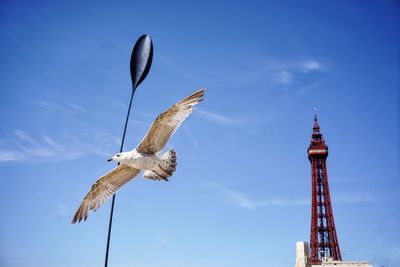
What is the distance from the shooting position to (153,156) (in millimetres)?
7059

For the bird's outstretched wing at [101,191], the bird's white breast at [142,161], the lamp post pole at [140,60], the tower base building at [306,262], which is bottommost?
the bird's outstretched wing at [101,191]

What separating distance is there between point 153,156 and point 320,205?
38.1 metres

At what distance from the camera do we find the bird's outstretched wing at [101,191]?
7.74 m

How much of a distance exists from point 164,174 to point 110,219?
4.05 ft

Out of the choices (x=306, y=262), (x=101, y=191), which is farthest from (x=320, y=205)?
(x=101, y=191)

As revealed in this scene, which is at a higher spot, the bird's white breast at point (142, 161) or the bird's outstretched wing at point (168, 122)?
the bird's outstretched wing at point (168, 122)

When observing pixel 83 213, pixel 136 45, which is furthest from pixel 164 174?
→ pixel 136 45

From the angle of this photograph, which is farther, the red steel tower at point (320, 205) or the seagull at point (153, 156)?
the red steel tower at point (320, 205)

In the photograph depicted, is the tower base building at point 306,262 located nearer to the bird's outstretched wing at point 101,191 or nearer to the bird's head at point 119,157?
the bird's outstretched wing at point 101,191

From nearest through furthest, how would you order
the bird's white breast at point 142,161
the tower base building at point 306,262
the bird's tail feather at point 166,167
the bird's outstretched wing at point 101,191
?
the bird's white breast at point 142,161, the bird's tail feather at point 166,167, the bird's outstretched wing at point 101,191, the tower base building at point 306,262

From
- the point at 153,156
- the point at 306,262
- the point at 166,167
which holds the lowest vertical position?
the point at 166,167

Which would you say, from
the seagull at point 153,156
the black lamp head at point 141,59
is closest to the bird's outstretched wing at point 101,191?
the seagull at point 153,156

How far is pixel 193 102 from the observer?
22.2ft

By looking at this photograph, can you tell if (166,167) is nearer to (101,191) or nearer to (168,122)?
(168,122)
